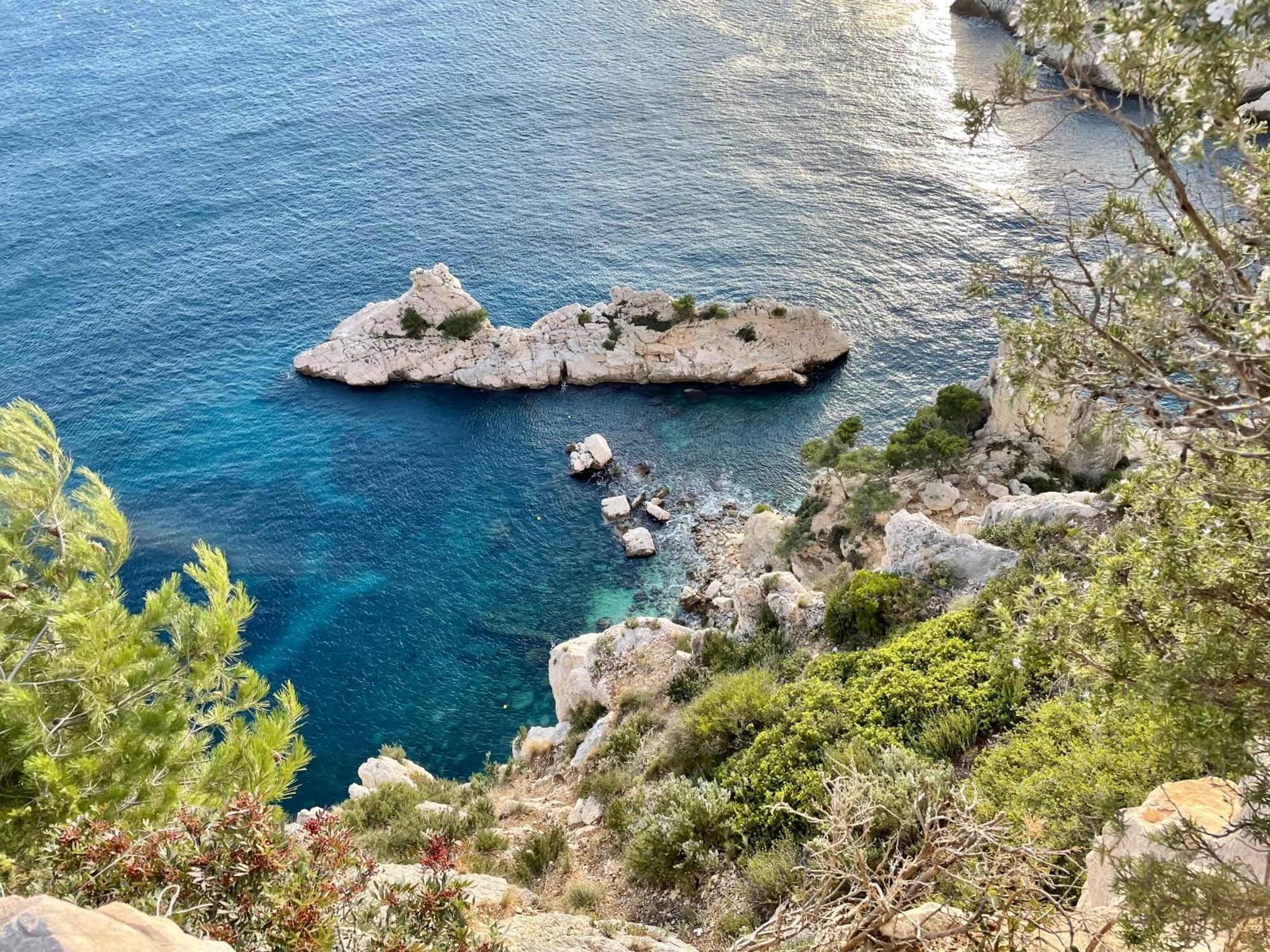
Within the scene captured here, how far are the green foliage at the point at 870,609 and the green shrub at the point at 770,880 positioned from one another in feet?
26.3

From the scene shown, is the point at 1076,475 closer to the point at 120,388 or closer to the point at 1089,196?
the point at 1089,196

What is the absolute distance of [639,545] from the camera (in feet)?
128

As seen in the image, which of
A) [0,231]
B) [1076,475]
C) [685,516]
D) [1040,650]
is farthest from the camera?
[0,231]

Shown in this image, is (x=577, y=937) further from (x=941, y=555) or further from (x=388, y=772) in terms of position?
(x=388, y=772)

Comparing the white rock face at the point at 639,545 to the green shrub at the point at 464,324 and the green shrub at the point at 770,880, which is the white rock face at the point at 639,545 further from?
the green shrub at the point at 770,880

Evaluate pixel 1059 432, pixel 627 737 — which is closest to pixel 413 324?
pixel 1059 432

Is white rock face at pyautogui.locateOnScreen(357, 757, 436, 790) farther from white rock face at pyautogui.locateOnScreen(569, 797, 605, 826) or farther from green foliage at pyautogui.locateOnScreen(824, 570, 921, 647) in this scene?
green foliage at pyautogui.locateOnScreen(824, 570, 921, 647)

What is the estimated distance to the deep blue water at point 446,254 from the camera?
3856cm

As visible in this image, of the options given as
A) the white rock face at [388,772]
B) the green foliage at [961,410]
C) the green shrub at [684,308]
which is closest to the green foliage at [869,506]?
the green foliage at [961,410]

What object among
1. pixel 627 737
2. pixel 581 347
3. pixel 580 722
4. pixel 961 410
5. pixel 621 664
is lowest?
pixel 581 347

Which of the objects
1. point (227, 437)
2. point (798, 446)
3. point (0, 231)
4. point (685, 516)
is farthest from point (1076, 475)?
point (0, 231)

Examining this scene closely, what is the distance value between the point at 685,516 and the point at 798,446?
7.78 m

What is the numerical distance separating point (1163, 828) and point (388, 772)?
24.1 meters

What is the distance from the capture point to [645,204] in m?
63.4
